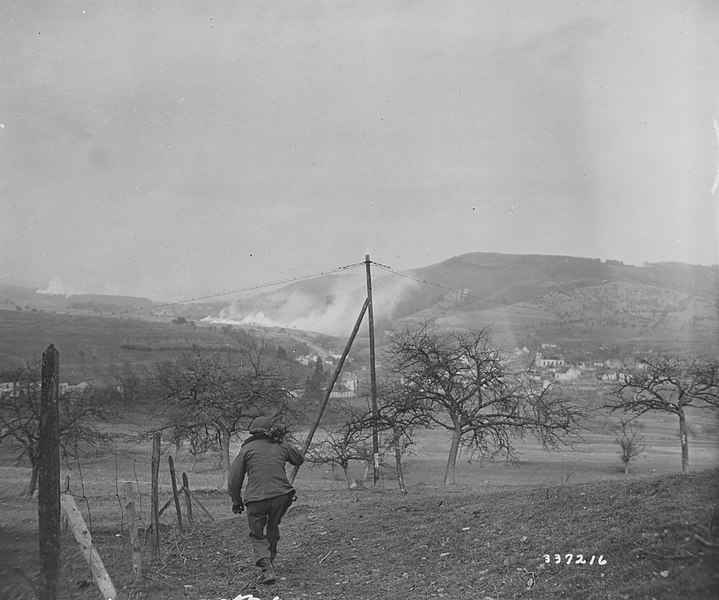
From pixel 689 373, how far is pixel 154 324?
97.4m

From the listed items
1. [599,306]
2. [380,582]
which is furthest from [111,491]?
[599,306]

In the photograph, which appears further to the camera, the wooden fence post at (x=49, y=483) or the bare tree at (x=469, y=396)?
the bare tree at (x=469, y=396)

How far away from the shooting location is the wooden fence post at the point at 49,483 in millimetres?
5562

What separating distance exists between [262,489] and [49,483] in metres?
2.57

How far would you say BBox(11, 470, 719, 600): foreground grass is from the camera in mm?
5617

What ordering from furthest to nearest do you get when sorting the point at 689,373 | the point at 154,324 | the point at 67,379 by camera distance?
the point at 154,324
the point at 67,379
the point at 689,373

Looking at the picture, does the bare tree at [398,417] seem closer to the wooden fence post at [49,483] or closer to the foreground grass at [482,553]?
the foreground grass at [482,553]

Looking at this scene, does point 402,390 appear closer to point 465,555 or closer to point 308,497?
point 308,497

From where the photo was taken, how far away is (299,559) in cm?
884

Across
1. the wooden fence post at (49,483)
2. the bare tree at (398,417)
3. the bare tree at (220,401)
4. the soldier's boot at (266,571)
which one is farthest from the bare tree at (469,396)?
the wooden fence post at (49,483)

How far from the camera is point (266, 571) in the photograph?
24.1 feet

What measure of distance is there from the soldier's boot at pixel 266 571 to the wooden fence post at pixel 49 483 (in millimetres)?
2410

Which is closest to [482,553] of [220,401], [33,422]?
[220,401]

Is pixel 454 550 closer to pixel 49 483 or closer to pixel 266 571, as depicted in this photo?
pixel 266 571
